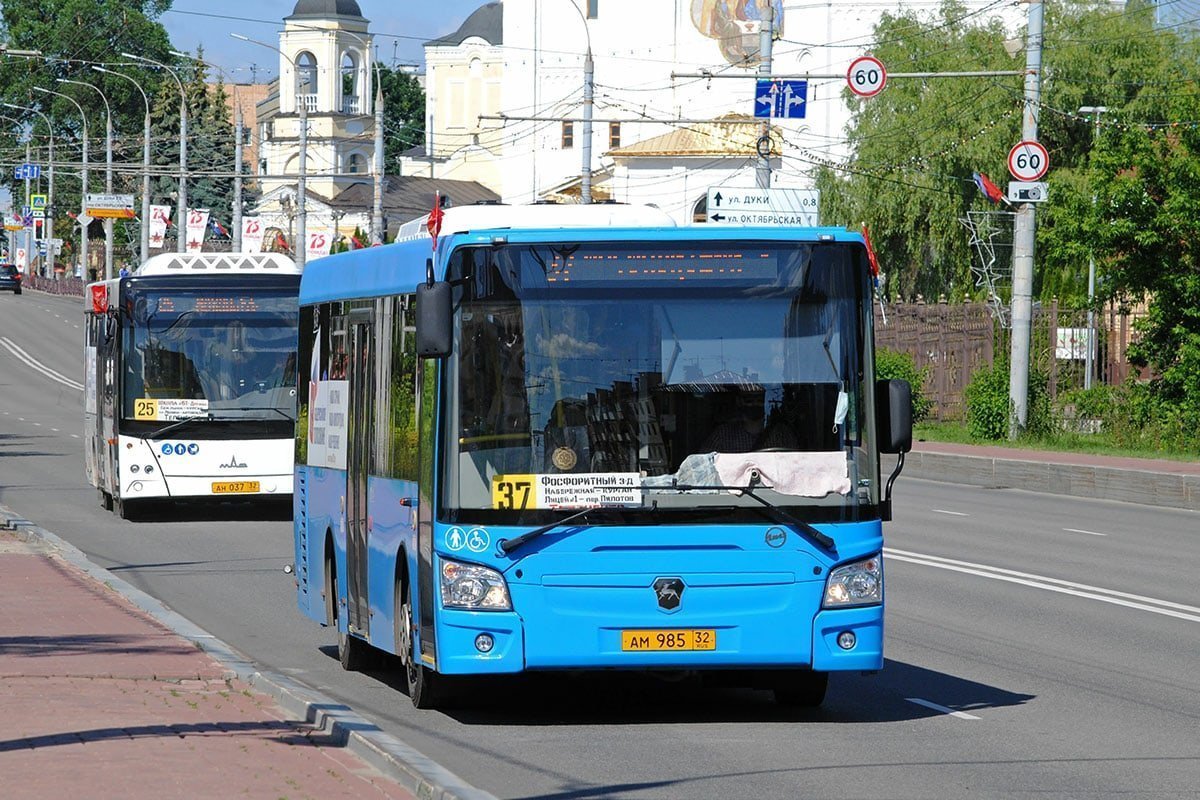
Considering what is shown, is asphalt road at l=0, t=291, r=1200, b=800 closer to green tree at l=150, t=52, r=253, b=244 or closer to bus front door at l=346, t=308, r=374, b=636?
bus front door at l=346, t=308, r=374, b=636

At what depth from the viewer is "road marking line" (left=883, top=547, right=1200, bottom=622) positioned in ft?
50.0

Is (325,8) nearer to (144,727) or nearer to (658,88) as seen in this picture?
(658,88)

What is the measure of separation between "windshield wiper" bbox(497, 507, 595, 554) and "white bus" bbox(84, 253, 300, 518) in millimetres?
14580

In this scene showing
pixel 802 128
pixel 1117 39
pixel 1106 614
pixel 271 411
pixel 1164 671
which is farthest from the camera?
pixel 802 128

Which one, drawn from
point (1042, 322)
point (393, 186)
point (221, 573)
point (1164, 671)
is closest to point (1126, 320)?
point (1042, 322)

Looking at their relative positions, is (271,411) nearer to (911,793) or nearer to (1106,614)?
(1106,614)

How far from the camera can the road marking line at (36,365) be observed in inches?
2640

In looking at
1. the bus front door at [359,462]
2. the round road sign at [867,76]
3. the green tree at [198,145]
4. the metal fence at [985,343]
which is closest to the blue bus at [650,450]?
the bus front door at [359,462]

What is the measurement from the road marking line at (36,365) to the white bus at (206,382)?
4199 cm

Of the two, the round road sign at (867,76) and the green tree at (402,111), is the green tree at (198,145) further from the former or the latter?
the round road sign at (867,76)

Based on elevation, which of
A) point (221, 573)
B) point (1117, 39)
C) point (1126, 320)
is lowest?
point (221, 573)

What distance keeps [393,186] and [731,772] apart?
127129 millimetres

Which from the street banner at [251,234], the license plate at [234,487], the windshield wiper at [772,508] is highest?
the street banner at [251,234]

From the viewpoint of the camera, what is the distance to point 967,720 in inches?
406
